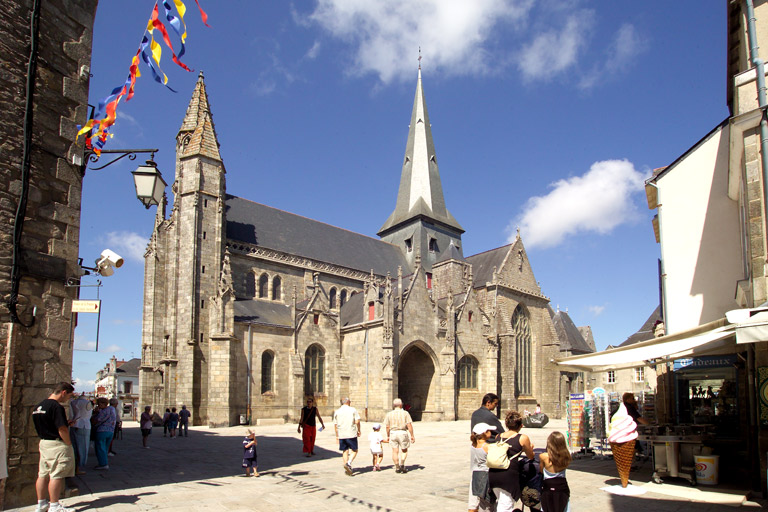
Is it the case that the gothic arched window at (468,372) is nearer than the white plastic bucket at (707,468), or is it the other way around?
the white plastic bucket at (707,468)

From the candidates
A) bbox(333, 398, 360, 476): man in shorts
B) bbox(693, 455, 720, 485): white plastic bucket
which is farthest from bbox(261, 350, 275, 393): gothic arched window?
bbox(693, 455, 720, 485): white plastic bucket

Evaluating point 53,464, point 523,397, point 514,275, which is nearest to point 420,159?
point 514,275

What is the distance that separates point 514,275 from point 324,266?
42.7ft

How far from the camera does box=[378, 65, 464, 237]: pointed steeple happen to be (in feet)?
147

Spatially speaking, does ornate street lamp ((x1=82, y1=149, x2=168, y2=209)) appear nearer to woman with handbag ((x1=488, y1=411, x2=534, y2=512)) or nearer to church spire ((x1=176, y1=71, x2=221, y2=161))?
woman with handbag ((x1=488, y1=411, x2=534, y2=512))

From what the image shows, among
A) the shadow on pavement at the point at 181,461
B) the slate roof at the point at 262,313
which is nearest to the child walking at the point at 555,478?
the shadow on pavement at the point at 181,461

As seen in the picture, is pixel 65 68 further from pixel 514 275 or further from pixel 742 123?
pixel 514 275

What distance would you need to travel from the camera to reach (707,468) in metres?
8.84

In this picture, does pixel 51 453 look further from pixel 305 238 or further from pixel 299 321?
pixel 305 238

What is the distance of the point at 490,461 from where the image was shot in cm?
551

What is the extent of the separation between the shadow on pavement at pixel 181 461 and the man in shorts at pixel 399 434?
2.33 meters

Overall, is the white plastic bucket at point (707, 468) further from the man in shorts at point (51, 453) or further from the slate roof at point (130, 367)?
the slate roof at point (130, 367)

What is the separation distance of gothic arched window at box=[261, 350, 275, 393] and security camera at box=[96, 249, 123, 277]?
63.6 ft

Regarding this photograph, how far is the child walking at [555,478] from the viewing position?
17.0ft
